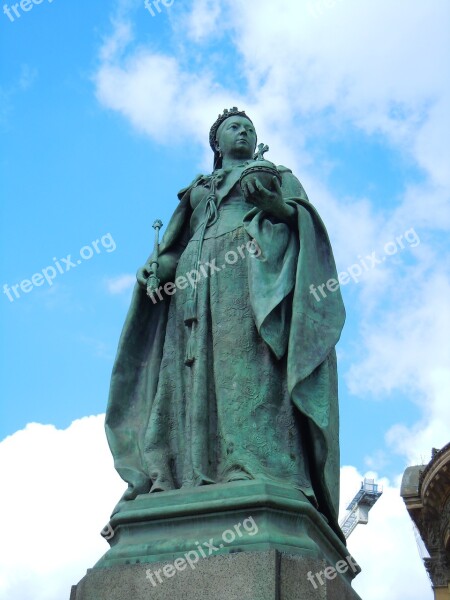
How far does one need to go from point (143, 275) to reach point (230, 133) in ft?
6.09

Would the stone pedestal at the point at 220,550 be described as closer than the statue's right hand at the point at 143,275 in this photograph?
Yes

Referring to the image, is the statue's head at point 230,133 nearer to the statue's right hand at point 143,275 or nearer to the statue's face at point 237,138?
the statue's face at point 237,138

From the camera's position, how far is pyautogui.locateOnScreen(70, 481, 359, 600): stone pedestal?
6.70m

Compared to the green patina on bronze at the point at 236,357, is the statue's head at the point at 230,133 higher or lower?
higher

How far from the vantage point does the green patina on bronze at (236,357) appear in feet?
25.8

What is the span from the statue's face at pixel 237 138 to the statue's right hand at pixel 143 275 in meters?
1.59

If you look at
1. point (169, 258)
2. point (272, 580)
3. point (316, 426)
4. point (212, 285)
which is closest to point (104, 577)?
point (272, 580)

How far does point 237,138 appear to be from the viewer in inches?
393

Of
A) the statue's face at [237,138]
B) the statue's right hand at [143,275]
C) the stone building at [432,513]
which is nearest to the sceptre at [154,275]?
the statue's right hand at [143,275]

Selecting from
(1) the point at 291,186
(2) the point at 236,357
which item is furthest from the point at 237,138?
(2) the point at 236,357

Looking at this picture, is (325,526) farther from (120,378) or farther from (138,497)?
(120,378)

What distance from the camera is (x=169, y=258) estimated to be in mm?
9500

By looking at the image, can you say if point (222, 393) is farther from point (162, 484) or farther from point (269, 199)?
point (269, 199)

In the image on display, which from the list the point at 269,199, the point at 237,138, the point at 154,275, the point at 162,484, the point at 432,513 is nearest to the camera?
the point at 162,484
